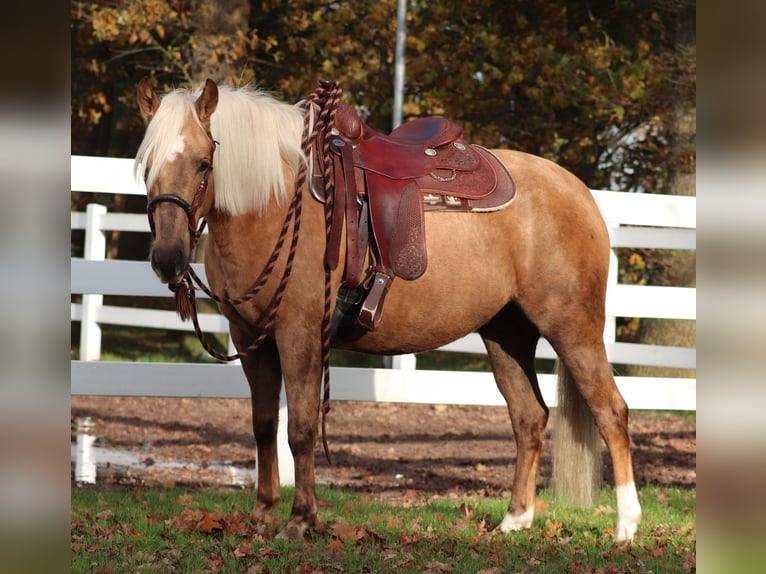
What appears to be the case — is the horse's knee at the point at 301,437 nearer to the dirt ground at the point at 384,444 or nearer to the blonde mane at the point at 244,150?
the blonde mane at the point at 244,150

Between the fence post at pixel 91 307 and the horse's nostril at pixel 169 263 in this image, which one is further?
the fence post at pixel 91 307

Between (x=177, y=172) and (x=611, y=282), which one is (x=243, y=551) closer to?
(x=177, y=172)

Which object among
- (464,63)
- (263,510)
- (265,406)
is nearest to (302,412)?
(265,406)

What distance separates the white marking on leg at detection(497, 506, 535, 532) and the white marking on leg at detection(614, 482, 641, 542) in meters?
0.44

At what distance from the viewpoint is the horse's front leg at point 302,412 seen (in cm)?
407

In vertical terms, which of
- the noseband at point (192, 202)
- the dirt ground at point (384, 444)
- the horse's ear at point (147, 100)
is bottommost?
the dirt ground at point (384, 444)

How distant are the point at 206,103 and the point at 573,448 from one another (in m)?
2.68

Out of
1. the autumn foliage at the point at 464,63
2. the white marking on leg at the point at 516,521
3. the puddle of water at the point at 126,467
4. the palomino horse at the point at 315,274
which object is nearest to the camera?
the palomino horse at the point at 315,274

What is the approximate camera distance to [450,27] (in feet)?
45.4

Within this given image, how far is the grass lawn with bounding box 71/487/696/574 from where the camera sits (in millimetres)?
3736

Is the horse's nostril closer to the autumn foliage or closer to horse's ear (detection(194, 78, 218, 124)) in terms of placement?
horse's ear (detection(194, 78, 218, 124))

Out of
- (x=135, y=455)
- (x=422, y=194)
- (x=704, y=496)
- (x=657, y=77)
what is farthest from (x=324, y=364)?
(x=657, y=77)

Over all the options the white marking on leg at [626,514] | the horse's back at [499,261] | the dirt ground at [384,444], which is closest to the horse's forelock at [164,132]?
the horse's back at [499,261]

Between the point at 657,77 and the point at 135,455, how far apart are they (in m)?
8.02
